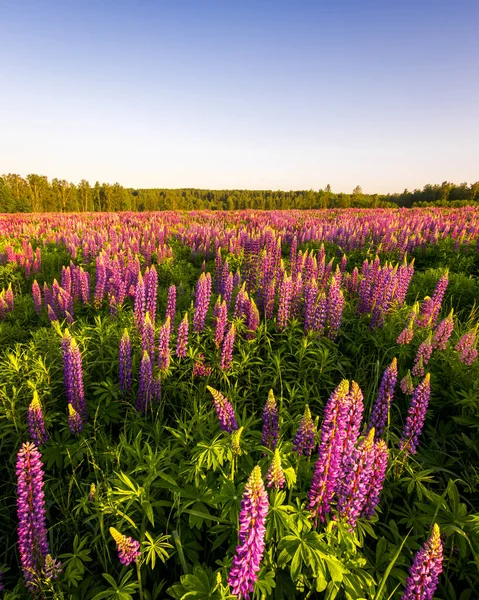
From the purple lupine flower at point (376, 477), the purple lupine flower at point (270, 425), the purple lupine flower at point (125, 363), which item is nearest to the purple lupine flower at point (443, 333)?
the purple lupine flower at point (376, 477)

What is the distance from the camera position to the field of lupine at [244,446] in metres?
1.92

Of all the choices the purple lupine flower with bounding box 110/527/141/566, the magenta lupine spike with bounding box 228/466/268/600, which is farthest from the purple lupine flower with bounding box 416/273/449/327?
the purple lupine flower with bounding box 110/527/141/566

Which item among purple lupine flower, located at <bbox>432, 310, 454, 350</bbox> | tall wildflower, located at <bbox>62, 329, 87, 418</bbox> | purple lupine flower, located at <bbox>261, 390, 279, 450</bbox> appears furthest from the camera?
purple lupine flower, located at <bbox>432, 310, 454, 350</bbox>

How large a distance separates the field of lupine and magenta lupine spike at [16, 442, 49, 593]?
11mm

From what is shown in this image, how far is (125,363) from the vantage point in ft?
12.3

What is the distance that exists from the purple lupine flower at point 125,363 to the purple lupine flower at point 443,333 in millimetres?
4084

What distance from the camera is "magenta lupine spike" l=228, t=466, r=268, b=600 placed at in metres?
1.53

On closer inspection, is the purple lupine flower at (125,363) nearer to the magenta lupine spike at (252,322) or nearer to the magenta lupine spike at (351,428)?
the magenta lupine spike at (252,322)

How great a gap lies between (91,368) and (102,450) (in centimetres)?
154

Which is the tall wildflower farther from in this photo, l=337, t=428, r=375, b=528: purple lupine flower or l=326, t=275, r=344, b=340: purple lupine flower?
l=326, t=275, r=344, b=340: purple lupine flower

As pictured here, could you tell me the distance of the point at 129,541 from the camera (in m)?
1.94

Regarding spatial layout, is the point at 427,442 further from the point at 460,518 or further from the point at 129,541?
the point at 129,541

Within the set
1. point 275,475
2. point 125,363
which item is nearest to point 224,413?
point 275,475

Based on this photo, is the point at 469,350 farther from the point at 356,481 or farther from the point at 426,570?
the point at 426,570
